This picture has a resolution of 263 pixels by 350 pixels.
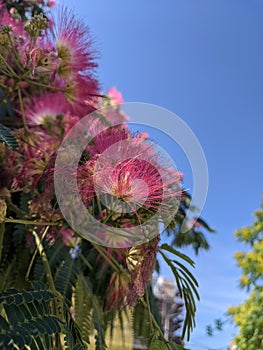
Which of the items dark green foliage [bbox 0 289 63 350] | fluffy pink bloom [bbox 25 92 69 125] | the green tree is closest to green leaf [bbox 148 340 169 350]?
dark green foliage [bbox 0 289 63 350]

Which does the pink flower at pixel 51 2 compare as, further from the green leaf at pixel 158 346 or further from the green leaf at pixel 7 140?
the green leaf at pixel 158 346

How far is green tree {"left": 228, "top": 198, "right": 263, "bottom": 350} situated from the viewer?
387 cm

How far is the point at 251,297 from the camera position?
4203 mm

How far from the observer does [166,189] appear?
38cm

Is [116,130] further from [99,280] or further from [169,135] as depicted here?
[99,280]

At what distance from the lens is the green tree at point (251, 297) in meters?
3.87

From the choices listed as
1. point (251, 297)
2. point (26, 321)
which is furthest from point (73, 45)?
point (251, 297)

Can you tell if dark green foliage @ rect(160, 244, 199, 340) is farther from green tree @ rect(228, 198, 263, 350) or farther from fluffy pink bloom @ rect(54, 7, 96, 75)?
green tree @ rect(228, 198, 263, 350)

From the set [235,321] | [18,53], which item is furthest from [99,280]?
[235,321]

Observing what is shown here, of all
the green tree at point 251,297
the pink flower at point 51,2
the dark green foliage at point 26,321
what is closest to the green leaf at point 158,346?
the dark green foliage at point 26,321

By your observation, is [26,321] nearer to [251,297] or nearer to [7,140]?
[7,140]

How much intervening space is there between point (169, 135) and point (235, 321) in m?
4.03

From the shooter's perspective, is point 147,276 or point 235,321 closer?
point 147,276

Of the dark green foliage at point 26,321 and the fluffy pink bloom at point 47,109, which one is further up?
the fluffy pink bloom at point 47,109
